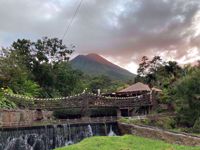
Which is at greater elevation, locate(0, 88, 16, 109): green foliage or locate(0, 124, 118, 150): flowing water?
locate(0, 88, 16, 109): green foliage

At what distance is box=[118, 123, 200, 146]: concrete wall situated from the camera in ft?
70.7

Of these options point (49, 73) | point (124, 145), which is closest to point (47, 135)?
point (124, 145)

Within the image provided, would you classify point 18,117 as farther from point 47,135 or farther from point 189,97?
point 189,97

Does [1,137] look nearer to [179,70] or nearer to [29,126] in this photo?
[29,126]

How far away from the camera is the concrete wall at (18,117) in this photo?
28.1m

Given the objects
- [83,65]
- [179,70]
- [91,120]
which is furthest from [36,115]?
[83,65]

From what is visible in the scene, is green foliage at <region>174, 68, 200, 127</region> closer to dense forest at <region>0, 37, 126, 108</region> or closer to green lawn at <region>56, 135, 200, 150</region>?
green lawn at <region>56, 135, 200, 150</region>

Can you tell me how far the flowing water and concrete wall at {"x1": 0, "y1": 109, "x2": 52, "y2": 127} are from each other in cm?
111

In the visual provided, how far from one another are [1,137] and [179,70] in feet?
92.9

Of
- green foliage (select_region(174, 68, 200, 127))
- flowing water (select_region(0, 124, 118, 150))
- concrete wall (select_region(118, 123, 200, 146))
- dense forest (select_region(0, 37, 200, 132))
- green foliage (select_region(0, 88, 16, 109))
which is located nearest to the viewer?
concrete wall (select_region(118, 123, 200, 146))

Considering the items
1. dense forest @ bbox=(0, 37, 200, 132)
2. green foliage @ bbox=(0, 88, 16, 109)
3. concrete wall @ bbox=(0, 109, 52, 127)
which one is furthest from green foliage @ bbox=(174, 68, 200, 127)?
green foliage @ bbox=(0, 88, 16, 109)

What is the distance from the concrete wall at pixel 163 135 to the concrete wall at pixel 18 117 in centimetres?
809

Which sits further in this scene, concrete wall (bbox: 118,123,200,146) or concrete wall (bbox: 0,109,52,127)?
concrete wall (bbox: 0,109,52,127)

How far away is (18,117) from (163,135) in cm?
1308
